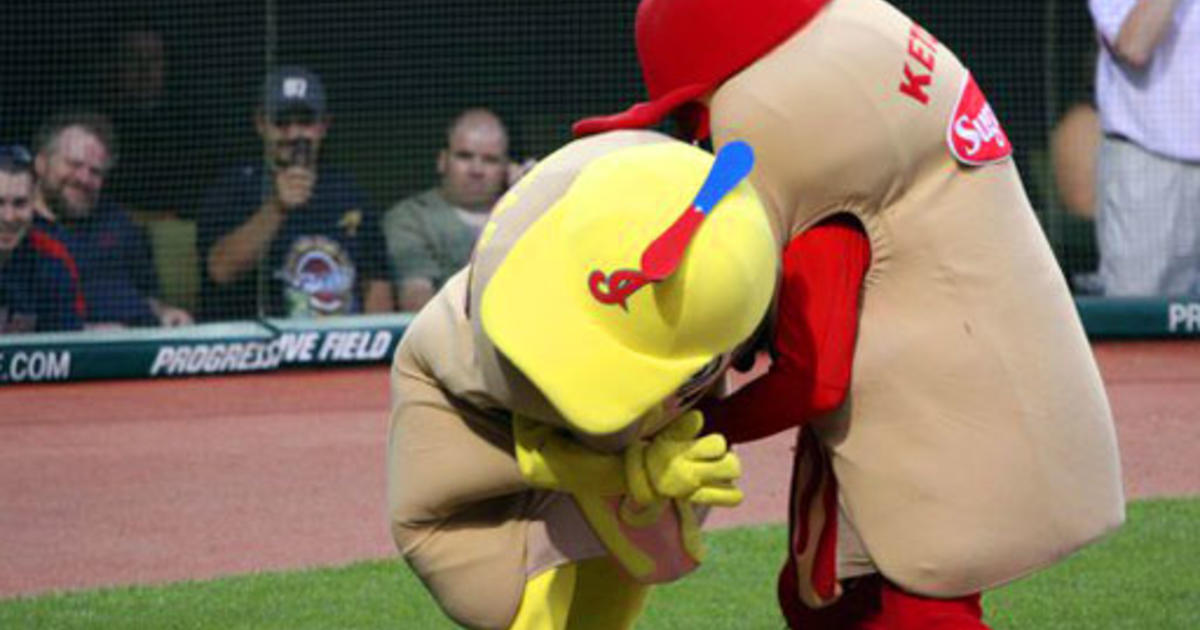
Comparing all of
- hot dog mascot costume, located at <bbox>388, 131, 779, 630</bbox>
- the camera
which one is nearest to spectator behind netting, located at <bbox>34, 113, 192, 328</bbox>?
the camera

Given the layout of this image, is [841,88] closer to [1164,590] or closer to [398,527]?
[398,527]

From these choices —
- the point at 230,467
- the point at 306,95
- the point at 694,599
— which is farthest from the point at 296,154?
the point at 694,599

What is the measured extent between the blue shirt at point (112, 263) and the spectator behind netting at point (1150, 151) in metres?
4.64

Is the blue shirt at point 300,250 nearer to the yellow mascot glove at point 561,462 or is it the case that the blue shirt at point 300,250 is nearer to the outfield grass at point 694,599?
the outfield grass at point 694,599

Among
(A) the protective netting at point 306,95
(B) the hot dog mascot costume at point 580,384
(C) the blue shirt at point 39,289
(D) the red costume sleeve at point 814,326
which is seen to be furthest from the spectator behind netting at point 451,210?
(D) the red costume sleeve at point 814,326

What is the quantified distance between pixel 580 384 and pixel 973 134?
890mm

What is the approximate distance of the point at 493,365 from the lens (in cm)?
348

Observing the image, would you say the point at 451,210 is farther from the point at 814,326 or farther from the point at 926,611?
the point at 814,326

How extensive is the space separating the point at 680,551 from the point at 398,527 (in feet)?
1.62

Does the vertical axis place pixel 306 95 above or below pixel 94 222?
above

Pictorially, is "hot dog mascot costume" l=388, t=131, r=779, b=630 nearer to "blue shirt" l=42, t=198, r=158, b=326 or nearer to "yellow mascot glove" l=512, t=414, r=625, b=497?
"yellow mascot glove" l=512, t=414, r=625, b=497

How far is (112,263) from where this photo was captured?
10242 mm

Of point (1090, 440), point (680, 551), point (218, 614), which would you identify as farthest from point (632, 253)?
point (218, 614)

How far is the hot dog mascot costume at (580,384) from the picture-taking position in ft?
10.8
